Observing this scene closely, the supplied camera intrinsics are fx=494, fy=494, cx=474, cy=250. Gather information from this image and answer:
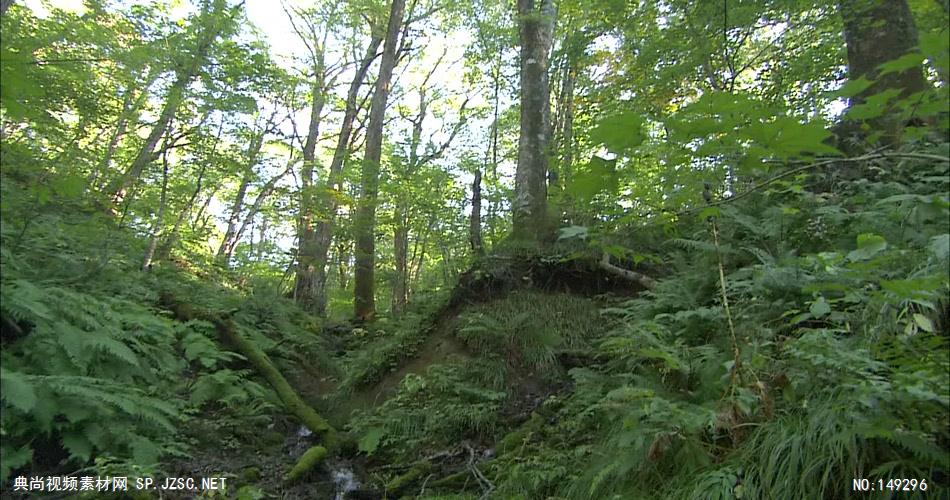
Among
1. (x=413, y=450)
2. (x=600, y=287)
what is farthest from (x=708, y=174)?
(x=600, y=287)

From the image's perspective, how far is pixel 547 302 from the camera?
603 cm

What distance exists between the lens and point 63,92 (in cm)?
765

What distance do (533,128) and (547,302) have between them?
2.99 metres

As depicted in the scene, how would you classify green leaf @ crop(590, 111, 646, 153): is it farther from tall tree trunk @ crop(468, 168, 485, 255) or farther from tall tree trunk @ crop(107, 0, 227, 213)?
tall tree trunk @ crop(107, 0, 227, 213)

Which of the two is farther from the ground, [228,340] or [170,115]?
[170,115]

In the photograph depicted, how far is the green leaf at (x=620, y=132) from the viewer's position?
6.59 ft

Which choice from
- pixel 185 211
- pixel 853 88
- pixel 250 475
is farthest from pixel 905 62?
pixel 185 211

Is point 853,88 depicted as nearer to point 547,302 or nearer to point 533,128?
point 547,302

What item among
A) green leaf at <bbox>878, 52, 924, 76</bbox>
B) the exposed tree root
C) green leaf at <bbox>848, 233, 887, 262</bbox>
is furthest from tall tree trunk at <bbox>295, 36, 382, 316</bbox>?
green leaf at <bbox>878, 52, 924, 76</bbox>

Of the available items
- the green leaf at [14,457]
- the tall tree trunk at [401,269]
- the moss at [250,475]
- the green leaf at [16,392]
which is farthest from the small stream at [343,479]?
the tall tree trunk at [401,269]

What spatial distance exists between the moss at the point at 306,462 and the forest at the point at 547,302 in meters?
0.02

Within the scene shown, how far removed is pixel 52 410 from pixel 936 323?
4724mm

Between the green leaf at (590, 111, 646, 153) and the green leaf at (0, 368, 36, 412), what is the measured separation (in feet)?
8.95

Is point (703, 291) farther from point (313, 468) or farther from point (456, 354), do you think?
point (313, 468)
